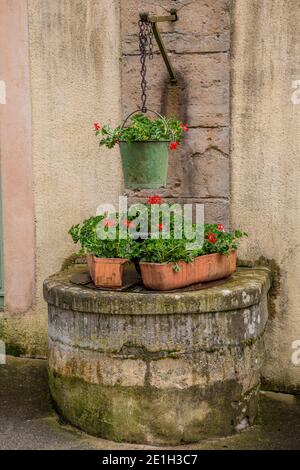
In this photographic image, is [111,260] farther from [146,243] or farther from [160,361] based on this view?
[160,361]

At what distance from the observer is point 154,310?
13.2ft

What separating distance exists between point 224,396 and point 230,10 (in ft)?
8.36

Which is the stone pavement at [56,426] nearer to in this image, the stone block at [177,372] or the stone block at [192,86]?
the stone block at [177,372]

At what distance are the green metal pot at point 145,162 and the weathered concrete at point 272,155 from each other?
0.85 metres

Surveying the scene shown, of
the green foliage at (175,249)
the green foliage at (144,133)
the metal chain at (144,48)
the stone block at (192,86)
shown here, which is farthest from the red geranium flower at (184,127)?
the green foliage at (175,249)

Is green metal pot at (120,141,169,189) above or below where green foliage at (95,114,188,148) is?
below

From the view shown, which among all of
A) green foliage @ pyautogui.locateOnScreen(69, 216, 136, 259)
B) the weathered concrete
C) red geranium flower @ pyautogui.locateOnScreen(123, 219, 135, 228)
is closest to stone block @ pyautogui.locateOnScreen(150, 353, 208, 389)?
green foliage @ pyautogui.locateOnScreen(69, 216, 136, 259)

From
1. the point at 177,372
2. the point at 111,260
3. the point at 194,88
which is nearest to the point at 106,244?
the point at 111,260

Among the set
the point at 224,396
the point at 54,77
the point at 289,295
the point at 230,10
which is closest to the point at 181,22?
the point at 230,10

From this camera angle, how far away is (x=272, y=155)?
4824mm

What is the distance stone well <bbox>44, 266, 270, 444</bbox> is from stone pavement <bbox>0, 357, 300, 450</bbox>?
0.08 metres

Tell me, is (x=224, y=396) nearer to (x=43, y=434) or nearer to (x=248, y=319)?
(x=248, y=319)

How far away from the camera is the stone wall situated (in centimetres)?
481

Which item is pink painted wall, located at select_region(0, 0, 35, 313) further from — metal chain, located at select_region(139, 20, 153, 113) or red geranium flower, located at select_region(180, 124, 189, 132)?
red geranium flower, located at select_region(180, 124, 189, 132)
